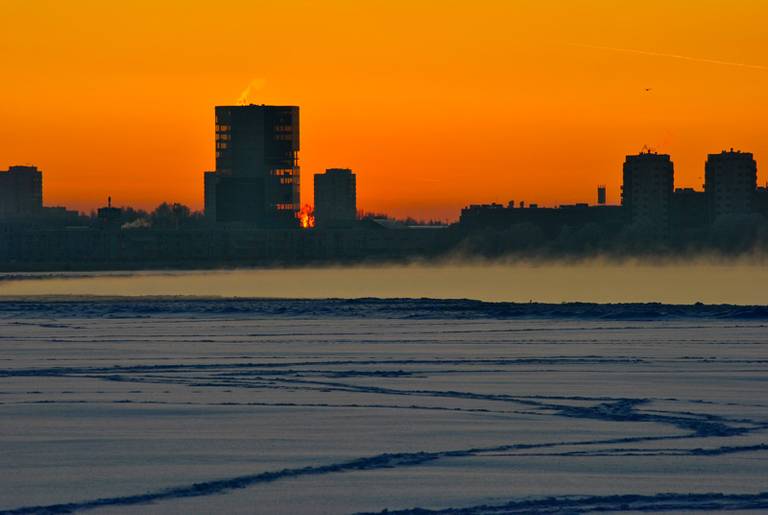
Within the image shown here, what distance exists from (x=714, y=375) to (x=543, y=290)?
69816mm

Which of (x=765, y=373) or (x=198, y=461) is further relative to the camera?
(x=765, y=373)

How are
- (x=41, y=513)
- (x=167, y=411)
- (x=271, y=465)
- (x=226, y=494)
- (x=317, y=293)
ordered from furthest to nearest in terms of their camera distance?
(x=317, y=293), (x=167, y=411), (x=271, y=465), (x=226, y=494), (x=41, y=513)

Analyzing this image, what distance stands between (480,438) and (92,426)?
679 centimetres

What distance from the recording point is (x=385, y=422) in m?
28.3

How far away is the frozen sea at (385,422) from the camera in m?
20.9

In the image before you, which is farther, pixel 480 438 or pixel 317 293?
pixel 317 293

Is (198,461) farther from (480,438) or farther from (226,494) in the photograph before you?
(480,438)

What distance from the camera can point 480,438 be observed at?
26.2m

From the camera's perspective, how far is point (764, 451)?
2439 cm

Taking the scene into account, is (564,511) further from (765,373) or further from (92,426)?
(765,373)

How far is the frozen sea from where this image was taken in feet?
68.7

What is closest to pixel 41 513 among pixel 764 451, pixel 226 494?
pixel 226 494

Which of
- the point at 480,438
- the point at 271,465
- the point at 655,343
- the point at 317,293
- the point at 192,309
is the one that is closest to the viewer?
the point at 271,465

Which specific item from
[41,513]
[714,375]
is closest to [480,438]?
[41,513]
